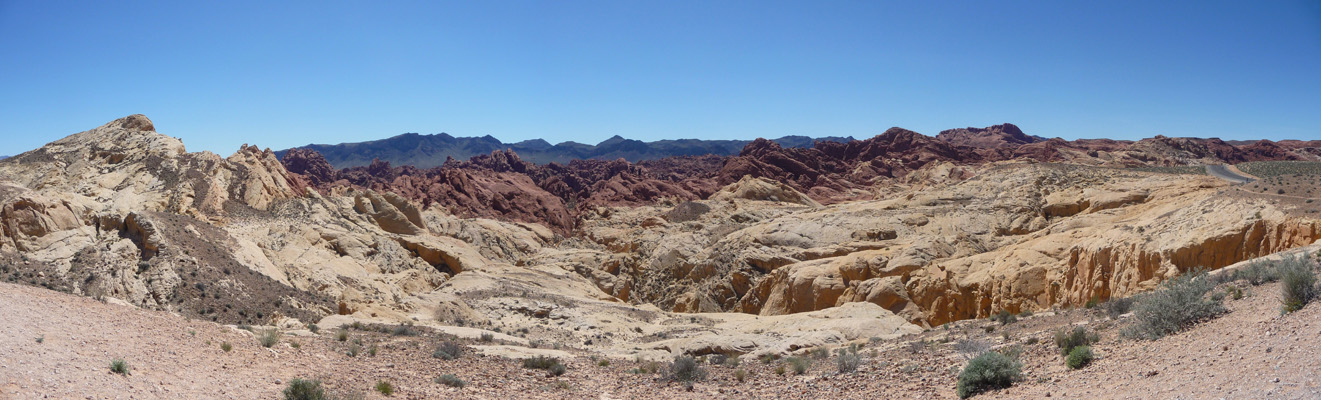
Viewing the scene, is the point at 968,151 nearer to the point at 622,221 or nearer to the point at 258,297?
the point at 622,221

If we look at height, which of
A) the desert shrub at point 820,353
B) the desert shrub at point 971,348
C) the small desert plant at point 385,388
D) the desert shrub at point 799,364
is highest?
the desert shrub at point 971,348

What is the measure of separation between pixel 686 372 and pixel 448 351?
5061mm

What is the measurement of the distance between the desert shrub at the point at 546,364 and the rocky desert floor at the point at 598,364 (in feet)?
0.66

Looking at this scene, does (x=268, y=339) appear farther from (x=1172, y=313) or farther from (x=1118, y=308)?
(x=1118, y=308)

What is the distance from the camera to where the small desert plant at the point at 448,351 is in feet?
46.0

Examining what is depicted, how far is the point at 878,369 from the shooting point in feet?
40.6

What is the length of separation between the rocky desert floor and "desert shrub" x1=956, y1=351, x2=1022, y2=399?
210 mm

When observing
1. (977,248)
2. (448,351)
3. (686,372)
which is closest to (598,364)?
(686,372)

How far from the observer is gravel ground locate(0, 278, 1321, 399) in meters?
8.09

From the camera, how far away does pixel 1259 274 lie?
39.4 ft

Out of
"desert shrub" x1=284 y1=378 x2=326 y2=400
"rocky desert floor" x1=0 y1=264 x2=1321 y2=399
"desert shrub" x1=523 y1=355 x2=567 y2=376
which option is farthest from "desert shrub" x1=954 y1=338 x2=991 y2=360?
"desert shrub" x1=284 y1=378 x2=326 y2=400

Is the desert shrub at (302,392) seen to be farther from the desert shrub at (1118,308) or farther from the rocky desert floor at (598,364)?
the desert shrub at (1118,308)

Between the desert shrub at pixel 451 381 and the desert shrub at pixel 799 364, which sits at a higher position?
the desert shrub at pixel 451 381

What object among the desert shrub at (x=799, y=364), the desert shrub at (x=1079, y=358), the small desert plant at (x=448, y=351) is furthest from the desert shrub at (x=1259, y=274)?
the small desert plant at (x=448, y=351)
